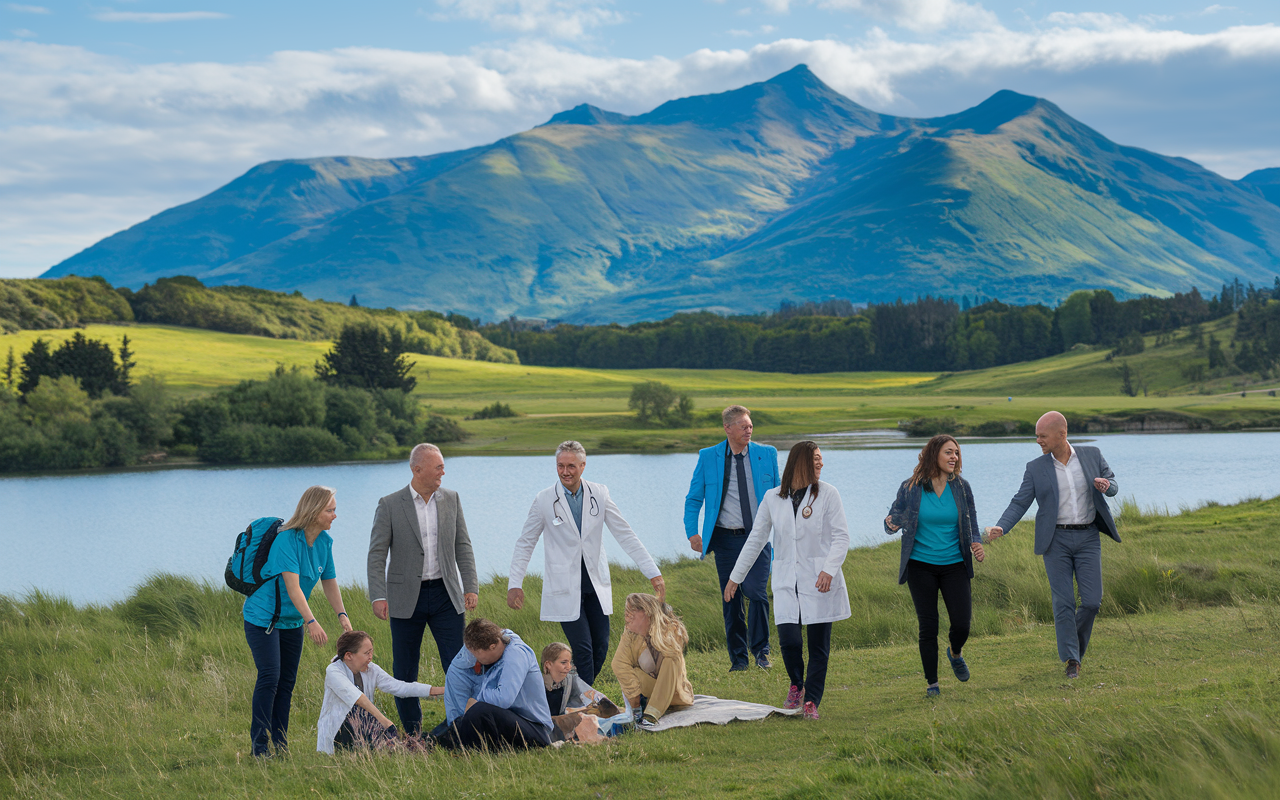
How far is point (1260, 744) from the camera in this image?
5230 millimetres

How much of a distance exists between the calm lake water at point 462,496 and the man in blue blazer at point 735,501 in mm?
11452

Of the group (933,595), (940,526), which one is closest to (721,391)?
(933,595)

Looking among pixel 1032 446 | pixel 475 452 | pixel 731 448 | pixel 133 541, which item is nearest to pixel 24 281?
pixel 475 452

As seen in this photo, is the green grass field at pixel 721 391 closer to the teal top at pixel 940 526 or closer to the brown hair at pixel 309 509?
the teal top at pixel 940 526

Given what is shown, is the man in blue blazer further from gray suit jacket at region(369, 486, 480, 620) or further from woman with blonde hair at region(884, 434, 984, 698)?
gray suit jacket at region(369, 486, 480, 620)

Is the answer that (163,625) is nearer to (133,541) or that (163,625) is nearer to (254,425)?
(133,541)

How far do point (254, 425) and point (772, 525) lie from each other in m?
65.1

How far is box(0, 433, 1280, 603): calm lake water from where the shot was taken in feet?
97.3

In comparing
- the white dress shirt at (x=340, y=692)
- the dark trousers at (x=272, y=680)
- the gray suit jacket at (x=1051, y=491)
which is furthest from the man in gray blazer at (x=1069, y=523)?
the dark trousers at (x=272, y=680)

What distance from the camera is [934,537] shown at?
8.48m

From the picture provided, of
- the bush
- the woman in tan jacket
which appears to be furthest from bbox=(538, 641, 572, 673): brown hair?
the bush

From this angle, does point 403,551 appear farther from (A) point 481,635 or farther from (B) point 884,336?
(B) point 884,336

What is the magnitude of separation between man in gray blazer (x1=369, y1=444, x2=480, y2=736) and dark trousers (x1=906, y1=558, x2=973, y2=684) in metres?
3.88

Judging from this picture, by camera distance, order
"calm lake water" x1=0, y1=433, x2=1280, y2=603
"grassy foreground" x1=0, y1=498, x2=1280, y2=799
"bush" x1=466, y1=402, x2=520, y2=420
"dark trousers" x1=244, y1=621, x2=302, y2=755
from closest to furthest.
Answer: "grassy foreground" x1=0, y1=498, x2=1280, y2=799
"dark trousers" x1=244, y1=621, x2=302, y2=755
"calm lake water" x1=0, y1=433, x2=1280, y2=603
"bush" x1=466, y1=402, x2=520, y2=420
